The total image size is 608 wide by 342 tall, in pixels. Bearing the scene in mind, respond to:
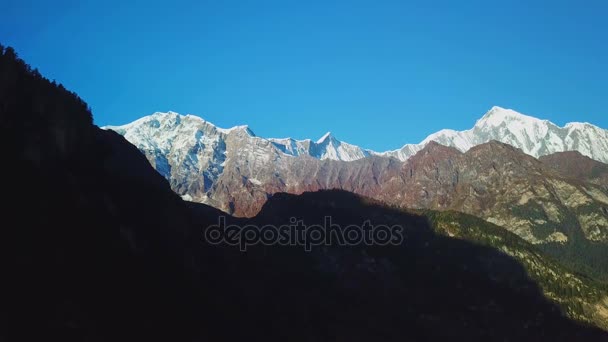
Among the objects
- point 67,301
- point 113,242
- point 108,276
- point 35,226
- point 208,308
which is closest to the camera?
point 67,301

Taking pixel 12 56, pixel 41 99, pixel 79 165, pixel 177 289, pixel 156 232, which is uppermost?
pixel 12 56

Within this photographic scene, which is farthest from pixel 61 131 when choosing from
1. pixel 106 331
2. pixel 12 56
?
pixel 106 331

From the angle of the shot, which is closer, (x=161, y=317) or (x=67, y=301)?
(x=67, y=301)

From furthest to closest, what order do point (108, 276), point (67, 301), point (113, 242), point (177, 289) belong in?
point (177, 289) < point (113, 242) < point (108, 276) < point (67, 301)

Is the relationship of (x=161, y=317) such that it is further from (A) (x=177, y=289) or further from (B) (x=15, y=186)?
(B) (x=15, y=186)

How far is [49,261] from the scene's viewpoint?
13588cm

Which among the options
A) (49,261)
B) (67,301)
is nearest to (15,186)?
(49,261)

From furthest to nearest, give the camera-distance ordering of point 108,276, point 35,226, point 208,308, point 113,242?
point 208,308 → point 113,242 → point 108,276 → point 35,226

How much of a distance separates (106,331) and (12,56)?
10332 cm

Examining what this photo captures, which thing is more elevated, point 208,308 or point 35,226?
point 35,226

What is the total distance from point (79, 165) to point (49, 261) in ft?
184

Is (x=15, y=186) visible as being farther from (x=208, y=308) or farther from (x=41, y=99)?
(x=208, y=308)

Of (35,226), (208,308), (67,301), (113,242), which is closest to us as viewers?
(67,301)

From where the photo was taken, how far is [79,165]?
18650cm
